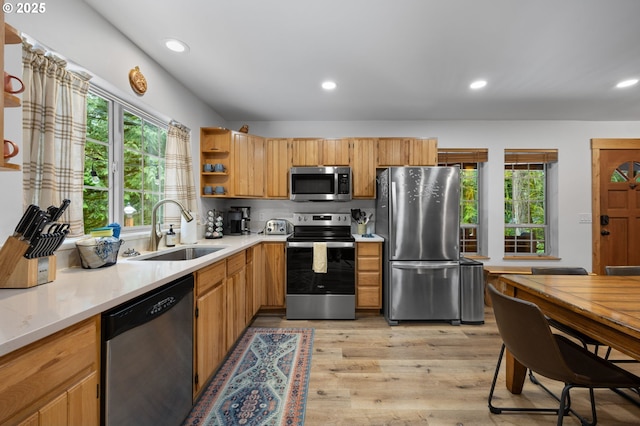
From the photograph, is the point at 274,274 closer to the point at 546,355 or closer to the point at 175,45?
the point at 175,45

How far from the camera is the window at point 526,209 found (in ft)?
12.6

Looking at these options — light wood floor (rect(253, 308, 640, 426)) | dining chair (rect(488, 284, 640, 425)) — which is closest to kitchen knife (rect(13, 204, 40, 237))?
light wood floor (rect(253, 308, 640, 426))

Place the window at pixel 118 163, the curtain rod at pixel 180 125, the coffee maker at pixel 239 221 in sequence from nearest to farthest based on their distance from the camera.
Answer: the window at pixel 118 163 → the curtain rod at pixel 180 125 → the coffee maker at pixel 239 221

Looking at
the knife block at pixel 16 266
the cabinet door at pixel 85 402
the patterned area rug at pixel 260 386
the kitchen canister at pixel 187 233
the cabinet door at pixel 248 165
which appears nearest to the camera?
the cabinet door at pixel 85 402

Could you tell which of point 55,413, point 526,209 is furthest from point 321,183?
point 526,209

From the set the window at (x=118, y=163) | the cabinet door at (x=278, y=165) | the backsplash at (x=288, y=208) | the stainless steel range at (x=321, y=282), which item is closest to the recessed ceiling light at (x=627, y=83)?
the backsplash at (x=288, y=208)

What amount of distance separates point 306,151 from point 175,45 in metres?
1.80

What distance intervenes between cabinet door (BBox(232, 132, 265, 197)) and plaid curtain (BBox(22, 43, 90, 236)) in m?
1.66

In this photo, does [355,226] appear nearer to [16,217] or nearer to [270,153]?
[270,153]

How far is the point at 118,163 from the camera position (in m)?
2.06

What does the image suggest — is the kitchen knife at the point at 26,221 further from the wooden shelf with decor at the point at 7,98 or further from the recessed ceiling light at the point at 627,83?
the recessed ceiling light at the point at 627,83

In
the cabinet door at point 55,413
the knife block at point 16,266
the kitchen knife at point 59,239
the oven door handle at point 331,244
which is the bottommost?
the cabinet door at point 55,413

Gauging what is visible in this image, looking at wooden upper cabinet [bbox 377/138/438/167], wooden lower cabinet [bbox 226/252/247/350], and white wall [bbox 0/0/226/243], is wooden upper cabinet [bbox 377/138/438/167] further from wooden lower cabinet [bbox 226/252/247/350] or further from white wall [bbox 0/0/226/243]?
white wall [bbox 0/0/226/243]

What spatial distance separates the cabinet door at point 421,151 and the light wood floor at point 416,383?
2.03 m
